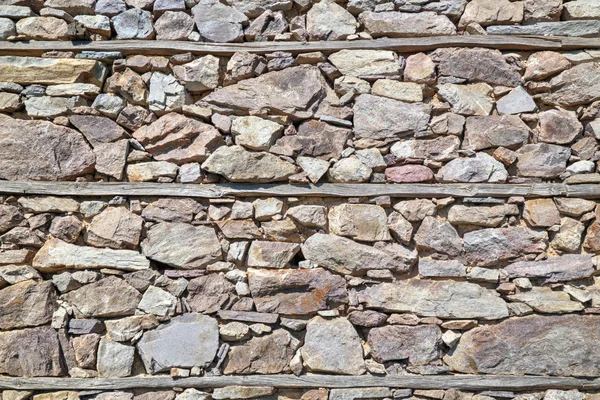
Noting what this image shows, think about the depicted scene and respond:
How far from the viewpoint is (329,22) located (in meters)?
2.98

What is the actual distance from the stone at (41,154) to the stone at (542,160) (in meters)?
2.66

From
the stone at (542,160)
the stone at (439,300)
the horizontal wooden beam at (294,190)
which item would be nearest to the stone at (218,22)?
the horizontal wooden beam at (294,190)

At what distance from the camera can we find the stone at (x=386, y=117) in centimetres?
289

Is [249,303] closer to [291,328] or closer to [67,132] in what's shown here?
[291,328]

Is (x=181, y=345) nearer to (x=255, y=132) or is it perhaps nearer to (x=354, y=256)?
(x=354, y=256)

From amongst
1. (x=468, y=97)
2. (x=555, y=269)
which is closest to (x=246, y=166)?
(x=468, y=97)

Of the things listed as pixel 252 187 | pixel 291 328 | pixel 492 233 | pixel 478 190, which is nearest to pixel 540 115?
pixel 478 190

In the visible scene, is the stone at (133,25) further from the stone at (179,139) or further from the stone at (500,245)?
the stone at (500,245)

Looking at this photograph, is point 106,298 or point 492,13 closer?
point 106,298

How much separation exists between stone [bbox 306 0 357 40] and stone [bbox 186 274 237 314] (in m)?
1.65

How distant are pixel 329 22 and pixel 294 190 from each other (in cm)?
111

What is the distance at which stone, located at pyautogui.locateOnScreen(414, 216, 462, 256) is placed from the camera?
9.20ft

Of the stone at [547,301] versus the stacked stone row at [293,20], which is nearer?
the stone at [547,301]

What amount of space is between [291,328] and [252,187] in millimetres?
880
